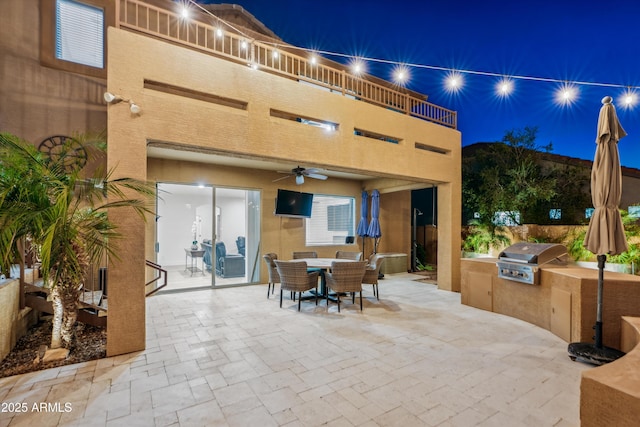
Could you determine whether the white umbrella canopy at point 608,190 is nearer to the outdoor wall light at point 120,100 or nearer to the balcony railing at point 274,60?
the balcony railing at point 274,60

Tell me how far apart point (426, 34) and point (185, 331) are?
15.8 meters

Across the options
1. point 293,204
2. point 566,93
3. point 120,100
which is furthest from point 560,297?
point 120,100

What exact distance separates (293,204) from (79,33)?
19.2 feet

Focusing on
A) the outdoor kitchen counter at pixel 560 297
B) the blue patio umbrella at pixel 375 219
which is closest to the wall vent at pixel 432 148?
the blue patio umbrella at pixel 375 219

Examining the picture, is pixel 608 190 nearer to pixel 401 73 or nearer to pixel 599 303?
pixel 599 303

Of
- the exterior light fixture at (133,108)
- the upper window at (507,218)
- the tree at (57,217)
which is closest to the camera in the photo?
the tree at (57,217)

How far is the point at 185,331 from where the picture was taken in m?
4.23

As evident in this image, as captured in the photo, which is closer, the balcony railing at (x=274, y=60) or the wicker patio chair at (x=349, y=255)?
the balcony railing at (x=274, y=60)

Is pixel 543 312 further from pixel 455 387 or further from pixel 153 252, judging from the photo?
pixel 153 252

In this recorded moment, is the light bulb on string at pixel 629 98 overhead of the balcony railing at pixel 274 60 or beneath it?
beneath

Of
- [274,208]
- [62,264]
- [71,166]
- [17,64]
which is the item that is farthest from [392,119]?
[17,64]

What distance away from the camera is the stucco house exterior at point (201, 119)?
3.56m

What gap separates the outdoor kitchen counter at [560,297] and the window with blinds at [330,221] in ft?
14.6

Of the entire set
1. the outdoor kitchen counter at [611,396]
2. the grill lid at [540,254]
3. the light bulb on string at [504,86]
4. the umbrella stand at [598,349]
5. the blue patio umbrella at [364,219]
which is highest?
the light bulb on string at [504,86]
